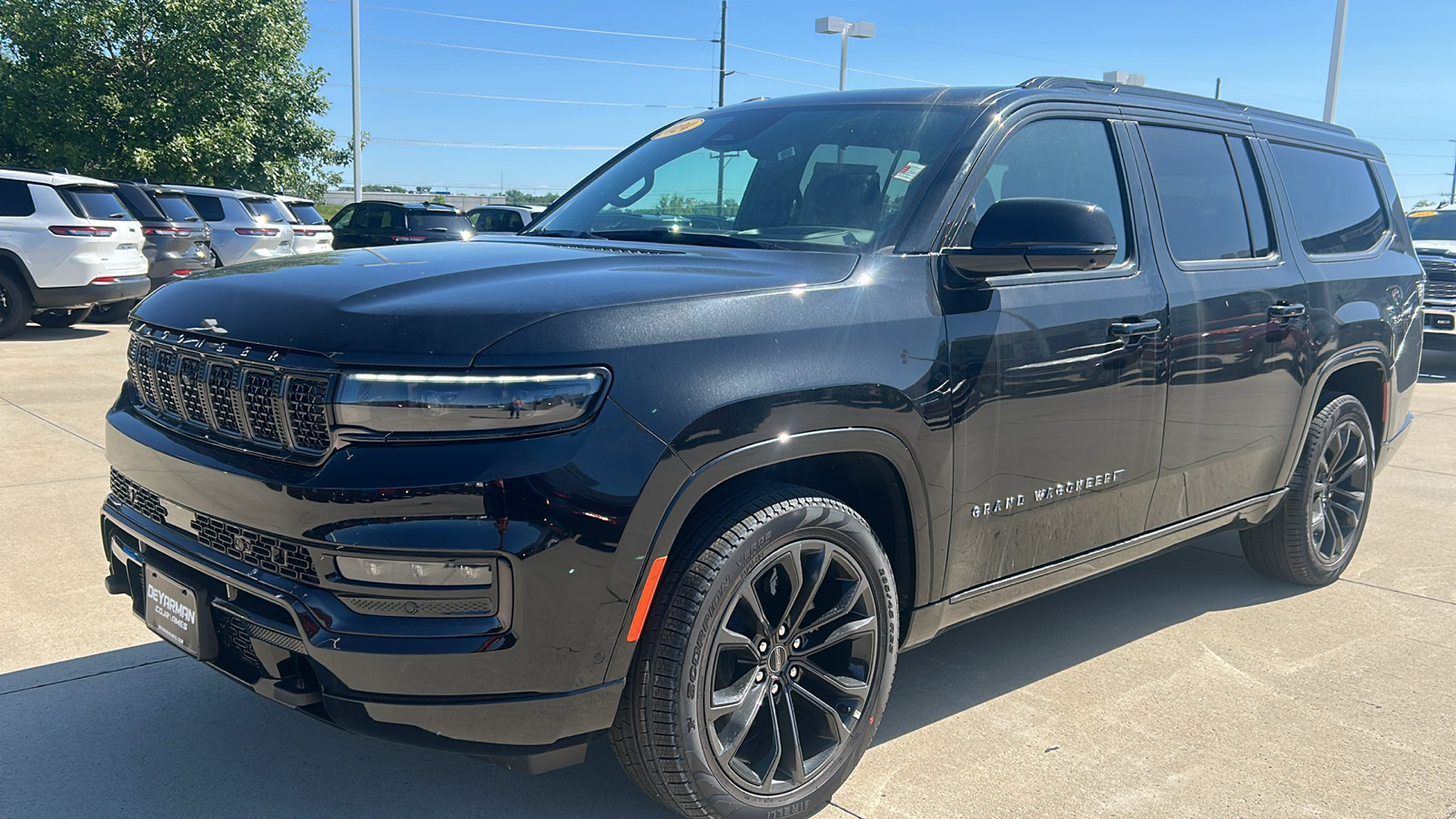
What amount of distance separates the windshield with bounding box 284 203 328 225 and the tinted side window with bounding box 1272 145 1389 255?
640 inches

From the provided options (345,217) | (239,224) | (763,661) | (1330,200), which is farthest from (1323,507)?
(345,217)

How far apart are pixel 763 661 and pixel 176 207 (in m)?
14.7

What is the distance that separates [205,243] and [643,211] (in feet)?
43.6

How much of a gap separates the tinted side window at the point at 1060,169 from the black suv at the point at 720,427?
0.01 meters

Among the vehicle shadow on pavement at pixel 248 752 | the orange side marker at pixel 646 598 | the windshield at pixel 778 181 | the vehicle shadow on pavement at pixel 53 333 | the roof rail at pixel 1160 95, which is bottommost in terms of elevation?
the vehicle shadow on pavement at pixel 53 333

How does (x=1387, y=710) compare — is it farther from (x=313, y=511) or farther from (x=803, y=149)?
(x=313, y=511)

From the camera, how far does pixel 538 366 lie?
2.32 metres

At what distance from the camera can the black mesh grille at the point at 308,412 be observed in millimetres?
2365

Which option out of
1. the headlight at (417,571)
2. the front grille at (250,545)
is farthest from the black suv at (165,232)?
the headlight at (417,571)

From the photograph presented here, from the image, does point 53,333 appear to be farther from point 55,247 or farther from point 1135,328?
point 1135,328

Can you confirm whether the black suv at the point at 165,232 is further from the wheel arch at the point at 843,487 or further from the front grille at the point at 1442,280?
the front grille at the point at 1442,280

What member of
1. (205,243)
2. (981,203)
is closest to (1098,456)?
Result: (981,203)

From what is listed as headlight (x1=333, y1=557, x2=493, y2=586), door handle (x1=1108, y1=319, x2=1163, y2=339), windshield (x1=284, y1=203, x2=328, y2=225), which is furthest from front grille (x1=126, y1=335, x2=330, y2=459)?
windshield (x1=284, y1=203, x2=328, y2=225)

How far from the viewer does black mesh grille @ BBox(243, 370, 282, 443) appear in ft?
8.08
